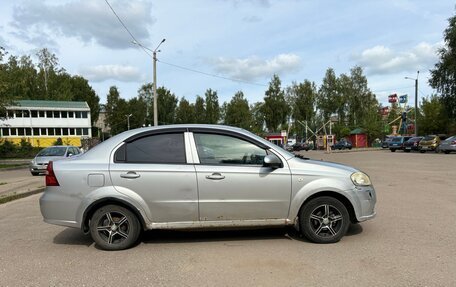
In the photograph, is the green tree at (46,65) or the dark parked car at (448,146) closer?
the dark parked car at (448,146)

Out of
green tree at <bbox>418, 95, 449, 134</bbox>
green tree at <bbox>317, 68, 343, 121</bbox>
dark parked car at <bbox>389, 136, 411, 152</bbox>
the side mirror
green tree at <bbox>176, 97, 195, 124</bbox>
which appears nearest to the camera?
the side mirror

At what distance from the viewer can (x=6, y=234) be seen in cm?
703

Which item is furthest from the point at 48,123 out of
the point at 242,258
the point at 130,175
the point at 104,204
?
the point at 242,258

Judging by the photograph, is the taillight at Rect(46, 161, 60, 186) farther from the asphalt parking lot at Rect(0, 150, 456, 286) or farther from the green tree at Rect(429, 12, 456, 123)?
the green tree at Rect(429, 12, 456, 123)

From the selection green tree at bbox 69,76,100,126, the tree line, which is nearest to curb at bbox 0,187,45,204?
the tree line

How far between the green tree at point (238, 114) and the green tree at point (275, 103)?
8.69m

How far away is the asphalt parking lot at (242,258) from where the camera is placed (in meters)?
4.61

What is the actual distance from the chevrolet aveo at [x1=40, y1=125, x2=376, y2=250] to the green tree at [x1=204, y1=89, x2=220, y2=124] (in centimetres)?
8600

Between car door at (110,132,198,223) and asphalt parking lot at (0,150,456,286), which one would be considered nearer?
asphalt parking lot at (0,150,456,286)

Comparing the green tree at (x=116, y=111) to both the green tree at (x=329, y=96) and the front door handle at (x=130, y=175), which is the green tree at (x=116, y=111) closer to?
the green tree at (x=329, y=96)

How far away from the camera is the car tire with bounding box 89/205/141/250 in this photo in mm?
5840

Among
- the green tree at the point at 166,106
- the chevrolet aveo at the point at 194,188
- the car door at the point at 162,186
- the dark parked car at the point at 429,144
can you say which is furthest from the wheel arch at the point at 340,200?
the green tree at the point at 166,106

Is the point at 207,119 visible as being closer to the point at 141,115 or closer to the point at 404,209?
the point at 141,115

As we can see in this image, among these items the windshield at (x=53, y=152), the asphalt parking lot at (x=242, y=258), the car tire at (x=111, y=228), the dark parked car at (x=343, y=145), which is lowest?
the dark parked car at (x=343, y=145)
